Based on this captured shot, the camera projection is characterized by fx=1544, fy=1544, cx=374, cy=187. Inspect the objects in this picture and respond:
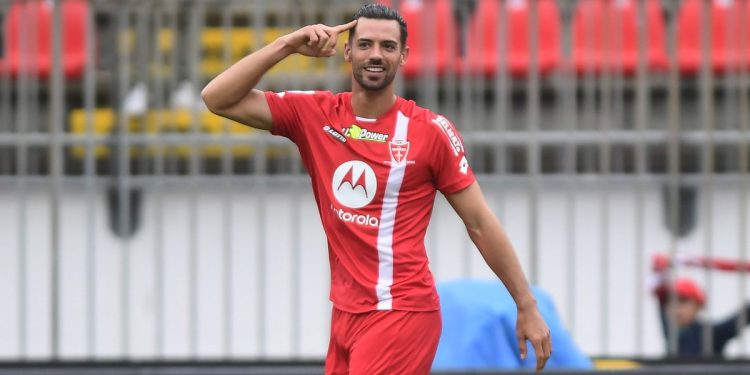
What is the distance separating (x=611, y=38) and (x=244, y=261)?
6.32 feet

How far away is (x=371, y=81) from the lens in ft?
14.9

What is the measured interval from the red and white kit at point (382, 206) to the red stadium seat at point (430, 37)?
→ 2.13m

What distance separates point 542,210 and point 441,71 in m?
0.78

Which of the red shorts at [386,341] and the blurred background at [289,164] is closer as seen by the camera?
the red shorts at [386,341]

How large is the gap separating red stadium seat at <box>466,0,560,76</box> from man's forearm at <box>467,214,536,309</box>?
2.27m

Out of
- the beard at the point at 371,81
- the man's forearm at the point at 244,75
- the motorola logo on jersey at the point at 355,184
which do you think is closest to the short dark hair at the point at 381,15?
the beard at the point at 371,81

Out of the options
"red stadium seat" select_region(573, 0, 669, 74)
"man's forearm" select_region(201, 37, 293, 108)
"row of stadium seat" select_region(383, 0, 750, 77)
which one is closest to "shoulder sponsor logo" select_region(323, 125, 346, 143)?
"man's forearm" select_region(201, 37, 293, 108)

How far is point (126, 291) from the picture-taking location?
6957 mm

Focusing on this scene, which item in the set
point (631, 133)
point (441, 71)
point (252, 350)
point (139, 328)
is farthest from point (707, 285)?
point (139, 328)

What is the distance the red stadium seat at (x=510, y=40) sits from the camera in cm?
688

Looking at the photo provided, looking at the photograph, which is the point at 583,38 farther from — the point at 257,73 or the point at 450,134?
the point at 257,73

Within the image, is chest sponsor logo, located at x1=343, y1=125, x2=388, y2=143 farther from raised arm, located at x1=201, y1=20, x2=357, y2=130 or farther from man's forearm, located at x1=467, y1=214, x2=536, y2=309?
man's forearm, located at x1=467, y1=214, x2=536, y2=309

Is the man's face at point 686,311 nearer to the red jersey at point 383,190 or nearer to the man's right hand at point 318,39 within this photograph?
the red jersey at point 383,190

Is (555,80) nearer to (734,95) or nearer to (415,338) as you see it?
(734,95)
